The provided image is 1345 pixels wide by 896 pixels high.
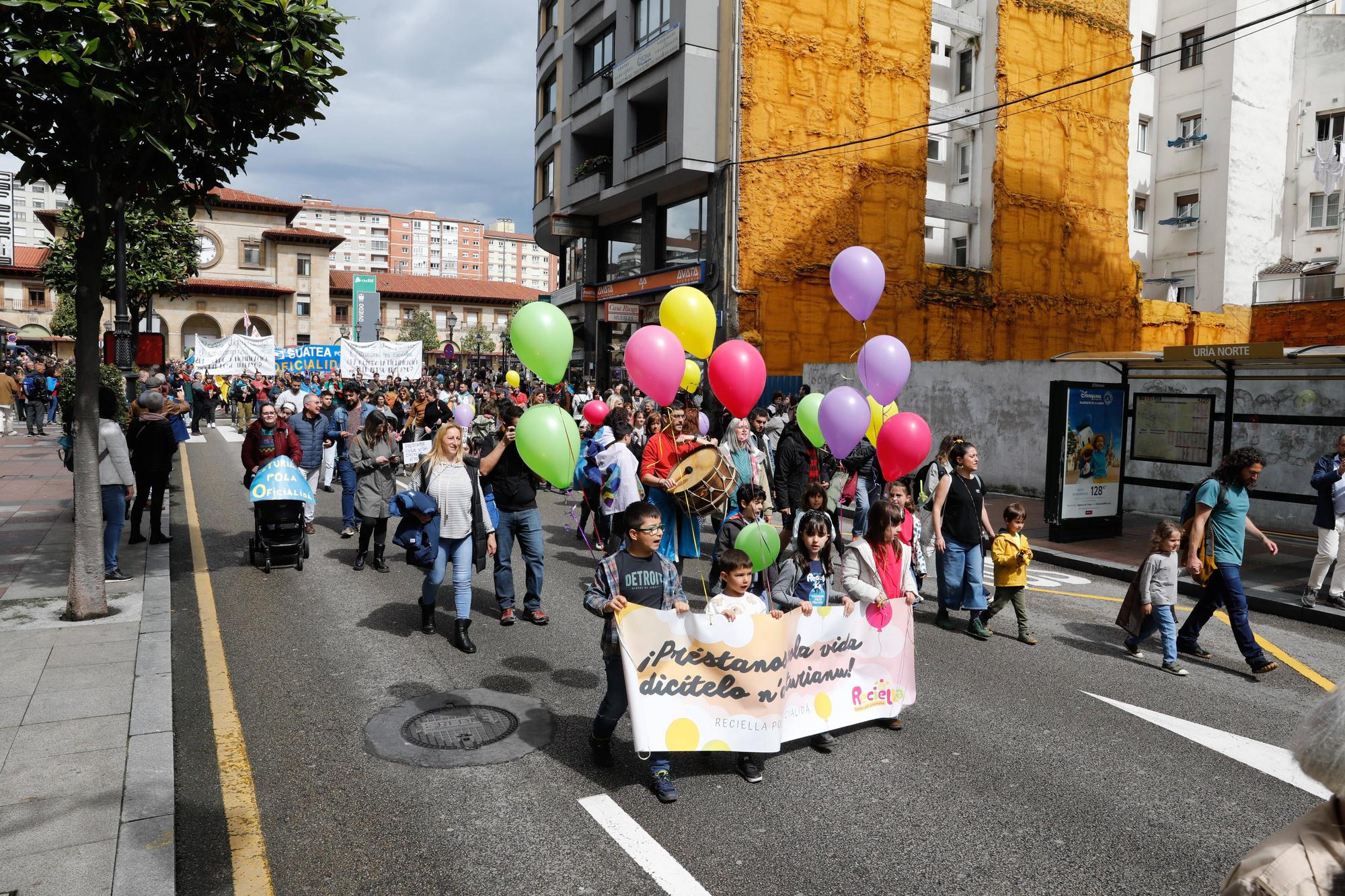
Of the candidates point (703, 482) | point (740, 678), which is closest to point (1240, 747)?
point (740, 678)

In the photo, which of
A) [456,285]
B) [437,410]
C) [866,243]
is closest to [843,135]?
[866,243]

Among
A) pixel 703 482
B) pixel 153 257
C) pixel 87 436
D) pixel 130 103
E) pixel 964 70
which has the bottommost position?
pixel 703 482

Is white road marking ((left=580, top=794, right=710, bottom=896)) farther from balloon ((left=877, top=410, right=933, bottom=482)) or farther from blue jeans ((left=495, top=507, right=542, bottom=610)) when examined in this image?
balloon ((left=877, top=410, right=933, bottom=482))

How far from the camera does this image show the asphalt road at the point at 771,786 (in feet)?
13.0

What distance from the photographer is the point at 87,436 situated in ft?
25.0

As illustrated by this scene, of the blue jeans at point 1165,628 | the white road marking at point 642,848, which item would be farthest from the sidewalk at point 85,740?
the blue jeans at point 1165,628

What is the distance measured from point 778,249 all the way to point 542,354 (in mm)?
20860

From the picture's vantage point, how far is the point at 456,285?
8894 cm

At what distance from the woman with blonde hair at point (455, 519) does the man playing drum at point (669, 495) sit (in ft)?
5.02

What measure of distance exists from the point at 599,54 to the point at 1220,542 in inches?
1119

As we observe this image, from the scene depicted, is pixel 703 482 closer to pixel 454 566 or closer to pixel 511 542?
pixel 511 542

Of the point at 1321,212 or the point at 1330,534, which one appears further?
the point at 1321,212

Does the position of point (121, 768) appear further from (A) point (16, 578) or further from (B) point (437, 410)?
(B) point (437, 410)

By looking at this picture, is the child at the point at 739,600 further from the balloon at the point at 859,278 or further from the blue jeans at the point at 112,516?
the blue jeans at the point at 112,516
